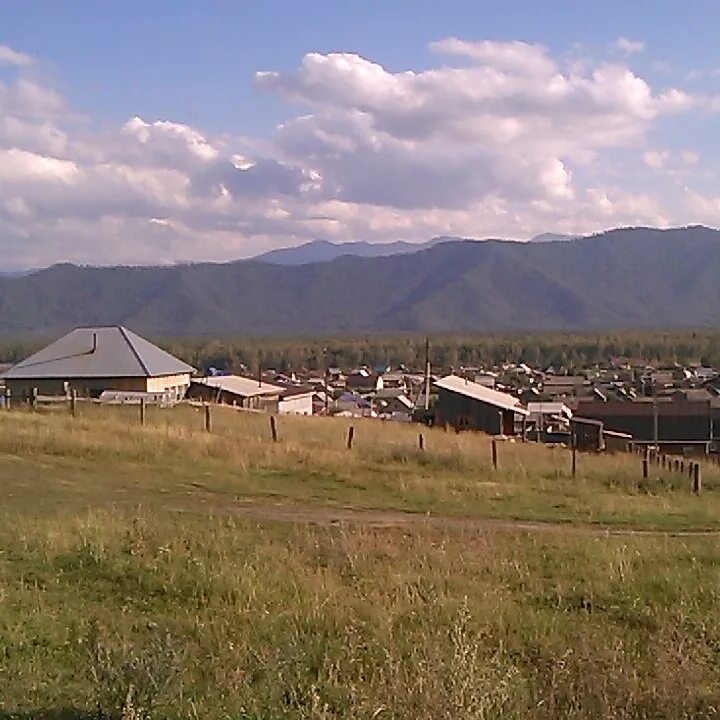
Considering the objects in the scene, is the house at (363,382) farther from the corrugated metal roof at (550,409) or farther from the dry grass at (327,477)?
the dry grass at (327,477)

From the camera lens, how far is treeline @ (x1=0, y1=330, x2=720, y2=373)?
135m

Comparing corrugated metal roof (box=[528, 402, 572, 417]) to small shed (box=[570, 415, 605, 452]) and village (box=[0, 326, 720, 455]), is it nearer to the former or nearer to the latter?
village (box=[0, 326, 720, 455])

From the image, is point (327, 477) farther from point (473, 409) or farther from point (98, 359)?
point (98, 359)

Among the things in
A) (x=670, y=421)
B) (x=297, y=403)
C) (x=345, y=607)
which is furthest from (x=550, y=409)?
(x=345, y=607)

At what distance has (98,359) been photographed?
54219mm

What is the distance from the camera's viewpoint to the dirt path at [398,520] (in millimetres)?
15414

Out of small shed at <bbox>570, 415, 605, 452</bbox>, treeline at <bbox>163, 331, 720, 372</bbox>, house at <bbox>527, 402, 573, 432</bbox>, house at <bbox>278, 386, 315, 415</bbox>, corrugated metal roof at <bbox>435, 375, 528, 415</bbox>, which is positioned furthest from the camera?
treeline at <bbox>163, 331, 720, 372</bbox>

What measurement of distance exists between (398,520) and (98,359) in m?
40.6

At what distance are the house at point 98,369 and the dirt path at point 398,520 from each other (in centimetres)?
3268

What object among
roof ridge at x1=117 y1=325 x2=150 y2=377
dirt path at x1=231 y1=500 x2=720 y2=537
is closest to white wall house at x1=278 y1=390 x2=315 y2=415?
roof ridge at x1=117 y1=325 x2=150 y2=377

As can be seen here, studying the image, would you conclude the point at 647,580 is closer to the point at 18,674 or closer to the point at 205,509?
the point at 18,674

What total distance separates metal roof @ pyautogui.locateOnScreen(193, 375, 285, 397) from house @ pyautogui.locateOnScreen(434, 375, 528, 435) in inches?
508

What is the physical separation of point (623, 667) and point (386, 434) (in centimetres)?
3067

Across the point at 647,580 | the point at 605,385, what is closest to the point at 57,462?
the point at 647,580
